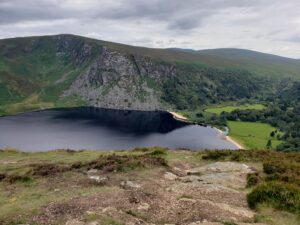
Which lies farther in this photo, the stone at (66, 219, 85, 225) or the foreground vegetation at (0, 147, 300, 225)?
the foreground vegetation at (0, 147, 300, 225)

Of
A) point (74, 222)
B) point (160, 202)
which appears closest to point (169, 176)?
point (160, 202)

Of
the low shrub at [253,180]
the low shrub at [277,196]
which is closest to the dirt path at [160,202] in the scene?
the low shrub at [253,180]

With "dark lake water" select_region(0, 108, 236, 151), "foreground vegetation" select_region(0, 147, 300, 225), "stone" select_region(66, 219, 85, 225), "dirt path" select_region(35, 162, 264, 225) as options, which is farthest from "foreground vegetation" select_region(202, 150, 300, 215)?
"dark lake water" select_region(0, 108, 236, 151)

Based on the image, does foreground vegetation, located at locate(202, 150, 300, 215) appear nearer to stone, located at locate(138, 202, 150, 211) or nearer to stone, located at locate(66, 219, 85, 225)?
stone, located at locate(138, 202, 150, 211)

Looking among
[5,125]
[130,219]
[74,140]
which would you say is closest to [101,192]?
[130,219]

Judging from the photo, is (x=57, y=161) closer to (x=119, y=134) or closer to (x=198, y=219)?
(x=198, y=219)

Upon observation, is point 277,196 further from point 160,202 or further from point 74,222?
point 74,222

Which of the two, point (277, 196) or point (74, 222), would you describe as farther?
point (277, 196)
